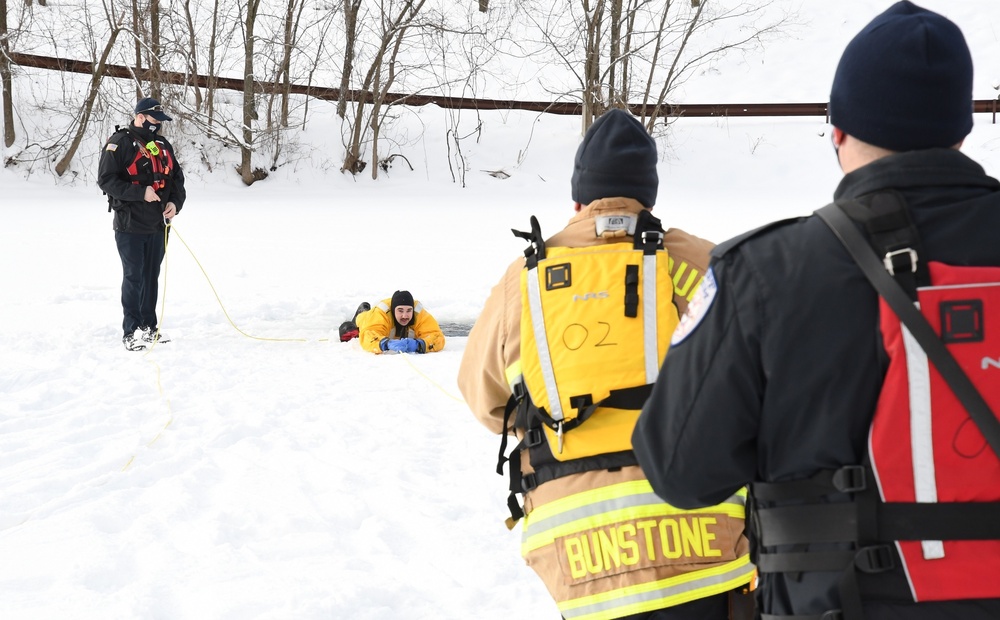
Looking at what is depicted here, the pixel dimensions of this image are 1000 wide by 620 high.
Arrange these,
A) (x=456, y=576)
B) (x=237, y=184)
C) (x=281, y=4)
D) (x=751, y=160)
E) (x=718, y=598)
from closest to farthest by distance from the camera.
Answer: (x=718, y=598), (x=456, y=576), (x=237, y=184), (x=751, y=160), (x=281, y=4)

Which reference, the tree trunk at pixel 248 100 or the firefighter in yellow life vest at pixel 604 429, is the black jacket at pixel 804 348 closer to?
the firefighter in yellow life vest at pixel 604 429

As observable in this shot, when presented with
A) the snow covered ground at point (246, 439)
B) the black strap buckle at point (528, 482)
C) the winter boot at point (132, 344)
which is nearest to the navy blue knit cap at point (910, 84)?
the black strap buckle at point (528, 482)

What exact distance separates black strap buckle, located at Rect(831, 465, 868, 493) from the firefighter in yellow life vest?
0.70m

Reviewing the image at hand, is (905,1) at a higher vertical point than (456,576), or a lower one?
higher

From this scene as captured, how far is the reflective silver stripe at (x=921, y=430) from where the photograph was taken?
130 cm

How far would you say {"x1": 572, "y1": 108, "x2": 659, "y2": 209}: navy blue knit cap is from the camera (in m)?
2.37

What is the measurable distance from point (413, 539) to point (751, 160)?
19.6m

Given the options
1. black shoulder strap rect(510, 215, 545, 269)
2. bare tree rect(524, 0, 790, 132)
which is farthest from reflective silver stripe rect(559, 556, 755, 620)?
bare tree rect(524, 0, 790, 132)

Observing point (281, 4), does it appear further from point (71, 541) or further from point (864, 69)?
point (864, 69)

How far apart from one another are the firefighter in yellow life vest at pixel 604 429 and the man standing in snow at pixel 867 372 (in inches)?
21.3

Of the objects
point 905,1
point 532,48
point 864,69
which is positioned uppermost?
point 532,48

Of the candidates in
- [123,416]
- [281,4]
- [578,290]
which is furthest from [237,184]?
[578,290]

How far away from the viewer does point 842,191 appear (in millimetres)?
1481

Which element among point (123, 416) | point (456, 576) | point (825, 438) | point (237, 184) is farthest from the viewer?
point (237, 184)
